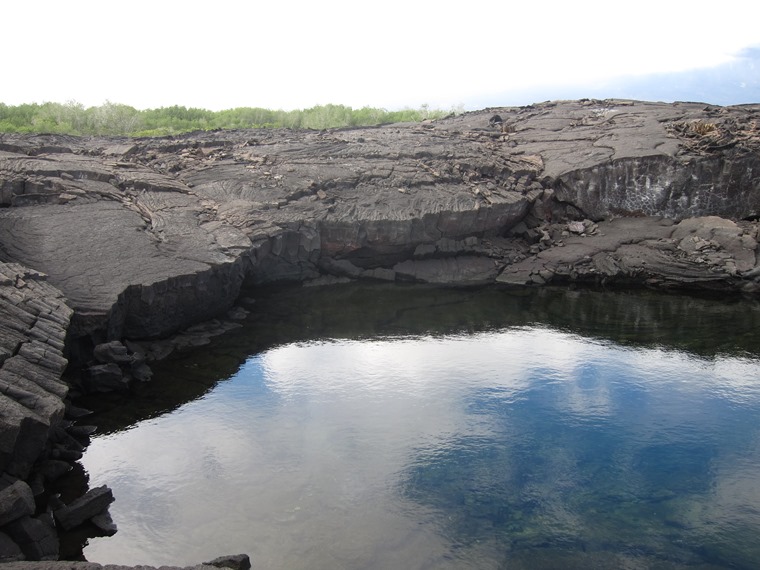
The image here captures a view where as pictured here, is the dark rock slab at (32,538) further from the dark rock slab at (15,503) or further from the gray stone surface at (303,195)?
the gray stone surface at (303,195)

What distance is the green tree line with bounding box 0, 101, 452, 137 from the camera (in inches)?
1612

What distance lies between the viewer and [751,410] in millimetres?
16672

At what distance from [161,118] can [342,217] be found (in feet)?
86.7

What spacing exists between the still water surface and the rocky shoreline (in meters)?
2.43

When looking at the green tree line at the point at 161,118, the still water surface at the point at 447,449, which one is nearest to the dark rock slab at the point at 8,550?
the still water surface at the point at 447,449

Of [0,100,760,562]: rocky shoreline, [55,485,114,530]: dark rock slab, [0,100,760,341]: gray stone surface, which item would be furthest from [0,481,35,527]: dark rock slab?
[0,100,760,341]: gray stone surface

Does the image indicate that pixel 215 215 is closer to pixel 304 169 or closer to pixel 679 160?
pixel 304 169

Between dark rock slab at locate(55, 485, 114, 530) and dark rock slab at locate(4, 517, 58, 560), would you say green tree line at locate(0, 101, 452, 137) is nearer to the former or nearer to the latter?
dark rock slab at locate(55, 485, 114, 530)

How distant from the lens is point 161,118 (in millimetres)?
46938

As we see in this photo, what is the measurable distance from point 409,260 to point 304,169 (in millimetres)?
6424

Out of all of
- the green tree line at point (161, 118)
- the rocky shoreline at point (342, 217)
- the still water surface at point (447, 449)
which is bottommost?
the still water surface at point (447, 449)

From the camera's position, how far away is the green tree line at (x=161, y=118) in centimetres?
4095

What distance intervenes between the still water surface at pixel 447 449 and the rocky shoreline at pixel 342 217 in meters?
2.43

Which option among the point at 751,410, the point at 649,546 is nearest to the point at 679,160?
the point at 751,410
